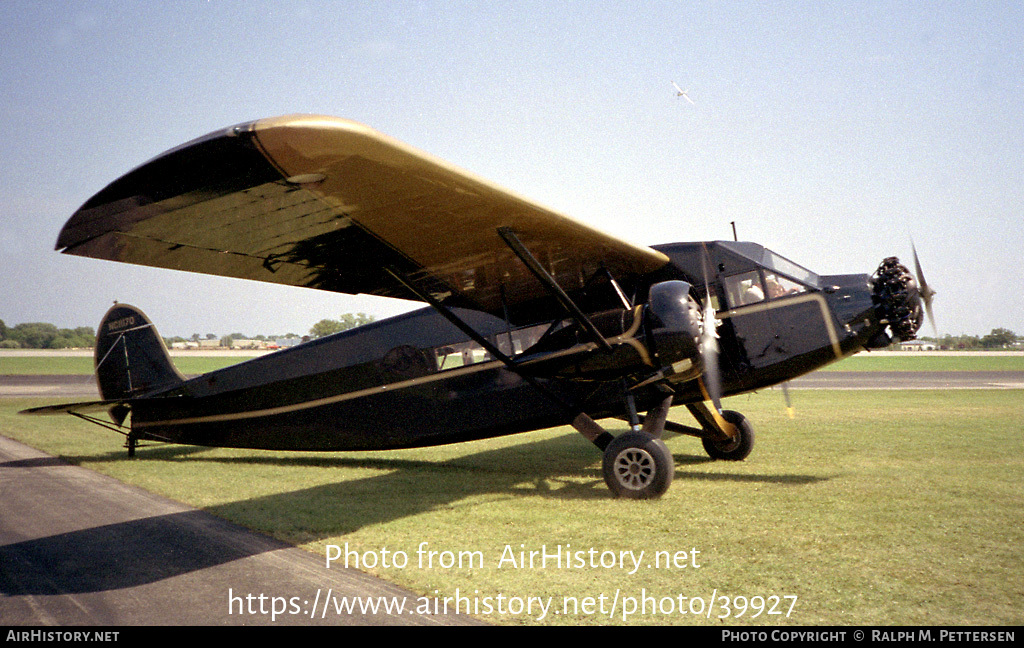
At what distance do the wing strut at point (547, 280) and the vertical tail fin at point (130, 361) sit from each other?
8447 millimetres

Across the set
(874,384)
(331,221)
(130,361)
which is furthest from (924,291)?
(874,384)

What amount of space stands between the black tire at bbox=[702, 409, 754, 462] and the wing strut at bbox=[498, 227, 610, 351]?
4022 mm

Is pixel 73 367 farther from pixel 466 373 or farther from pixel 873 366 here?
pixel 873 366

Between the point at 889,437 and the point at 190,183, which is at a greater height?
the point at 190,183

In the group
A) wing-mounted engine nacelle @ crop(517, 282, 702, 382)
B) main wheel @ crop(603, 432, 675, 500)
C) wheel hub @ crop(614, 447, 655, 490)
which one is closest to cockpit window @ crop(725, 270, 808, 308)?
wing-mounted engine nacelle @ crop(517, 282, 702, 382)

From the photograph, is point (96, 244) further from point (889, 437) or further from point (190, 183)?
point (889, 437)

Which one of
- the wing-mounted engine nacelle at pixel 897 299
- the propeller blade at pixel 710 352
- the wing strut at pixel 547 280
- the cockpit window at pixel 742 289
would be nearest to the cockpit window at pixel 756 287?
the cockpit window at pixel 742 289

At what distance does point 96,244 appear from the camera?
455 cm

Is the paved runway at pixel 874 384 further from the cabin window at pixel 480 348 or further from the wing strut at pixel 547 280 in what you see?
the wing strut at pixel 547 280

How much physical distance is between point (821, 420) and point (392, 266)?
1266 cm

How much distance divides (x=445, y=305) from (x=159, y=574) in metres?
4.84

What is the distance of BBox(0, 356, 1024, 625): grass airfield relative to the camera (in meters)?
4.11
